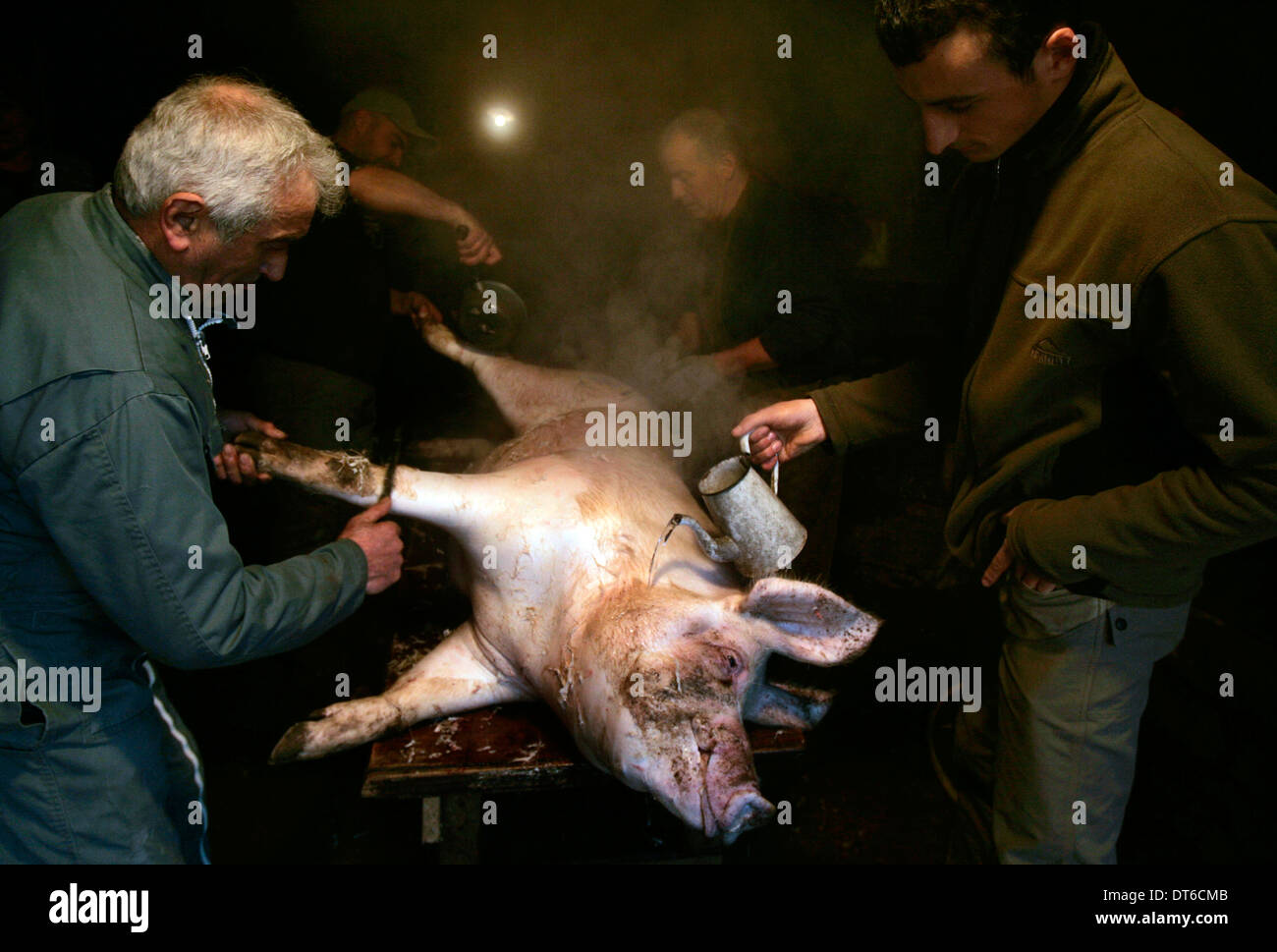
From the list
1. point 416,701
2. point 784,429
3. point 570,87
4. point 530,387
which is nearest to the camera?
point 416,701

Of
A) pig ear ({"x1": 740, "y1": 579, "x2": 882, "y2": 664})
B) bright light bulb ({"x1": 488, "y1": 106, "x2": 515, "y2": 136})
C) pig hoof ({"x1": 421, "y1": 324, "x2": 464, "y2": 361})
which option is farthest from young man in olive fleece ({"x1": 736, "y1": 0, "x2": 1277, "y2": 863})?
bright light bulb ({"x1": 488, "y1": 106, "x2": 515, "y2": 136})

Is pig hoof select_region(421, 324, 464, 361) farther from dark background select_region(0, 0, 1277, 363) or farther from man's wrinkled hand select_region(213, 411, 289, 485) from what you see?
man's wrinkled hand select_region(213, 411, 289, 485)

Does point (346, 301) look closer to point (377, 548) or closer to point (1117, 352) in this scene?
point (377, 548)

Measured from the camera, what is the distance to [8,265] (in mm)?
1862

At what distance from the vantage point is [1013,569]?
2.28 meters

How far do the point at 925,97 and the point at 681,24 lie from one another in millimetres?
2892

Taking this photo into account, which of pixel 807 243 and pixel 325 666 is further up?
pixel 807 243

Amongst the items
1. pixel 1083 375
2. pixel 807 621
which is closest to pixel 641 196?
pixel 807 621

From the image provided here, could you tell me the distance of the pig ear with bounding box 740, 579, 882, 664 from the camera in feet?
7.91

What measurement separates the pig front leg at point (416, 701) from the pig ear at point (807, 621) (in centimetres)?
91

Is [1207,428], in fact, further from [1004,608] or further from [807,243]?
[807,243]

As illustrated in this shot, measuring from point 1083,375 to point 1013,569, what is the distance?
0.56 meters
